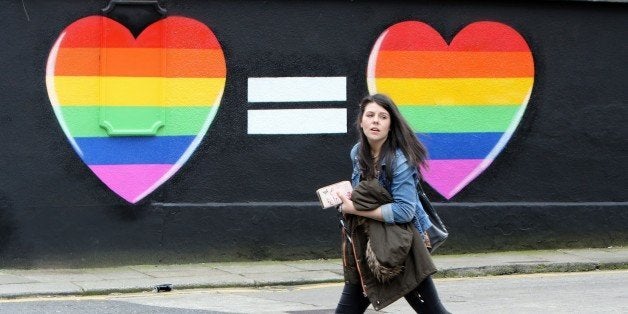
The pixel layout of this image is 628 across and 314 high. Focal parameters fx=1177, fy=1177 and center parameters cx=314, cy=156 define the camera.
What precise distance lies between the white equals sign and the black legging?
22.7 feet

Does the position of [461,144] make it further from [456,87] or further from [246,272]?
[246,272]

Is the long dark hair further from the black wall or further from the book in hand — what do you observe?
the black wall

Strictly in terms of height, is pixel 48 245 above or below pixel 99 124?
below

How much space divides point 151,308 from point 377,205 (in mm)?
4321

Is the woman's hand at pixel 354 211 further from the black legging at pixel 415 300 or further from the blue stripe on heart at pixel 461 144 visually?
the blue stripe on heart at pixel 461 144

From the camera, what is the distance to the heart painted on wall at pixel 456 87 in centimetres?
1401

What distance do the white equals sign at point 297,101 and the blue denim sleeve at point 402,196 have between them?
6.88m

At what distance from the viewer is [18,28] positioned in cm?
1291

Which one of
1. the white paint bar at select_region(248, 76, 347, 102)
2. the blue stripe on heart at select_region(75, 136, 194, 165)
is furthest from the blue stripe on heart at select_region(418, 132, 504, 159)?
the blue stripe on heart at select_region(75, 136, 194, 165)

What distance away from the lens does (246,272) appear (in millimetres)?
12953

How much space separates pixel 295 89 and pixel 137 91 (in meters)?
1.83

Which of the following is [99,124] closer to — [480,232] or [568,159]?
[480,232]

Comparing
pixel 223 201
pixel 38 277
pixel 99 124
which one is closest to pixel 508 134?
pixel 223 201

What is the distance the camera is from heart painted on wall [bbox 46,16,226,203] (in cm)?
1307
